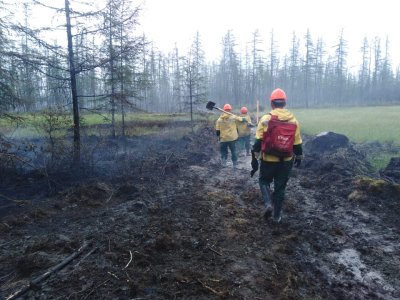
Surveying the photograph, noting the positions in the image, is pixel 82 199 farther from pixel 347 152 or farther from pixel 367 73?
pixel 367 73

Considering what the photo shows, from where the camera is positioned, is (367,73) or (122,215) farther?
(367,73)

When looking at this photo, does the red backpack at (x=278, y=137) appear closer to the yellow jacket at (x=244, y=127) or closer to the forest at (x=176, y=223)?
the forest at (x=176, y=223)

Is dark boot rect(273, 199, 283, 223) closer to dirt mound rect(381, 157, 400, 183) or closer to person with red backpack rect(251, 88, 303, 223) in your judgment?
person with red backpack rect(251, 88, 303, 223)

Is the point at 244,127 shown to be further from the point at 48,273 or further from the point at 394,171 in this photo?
the point at 48,273

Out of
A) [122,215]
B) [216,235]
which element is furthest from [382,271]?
[122,215]

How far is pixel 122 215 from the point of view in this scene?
6.65m

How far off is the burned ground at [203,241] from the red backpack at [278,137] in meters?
1.46

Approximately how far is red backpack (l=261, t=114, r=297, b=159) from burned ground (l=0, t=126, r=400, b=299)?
1458mm

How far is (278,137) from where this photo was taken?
5.98 meters

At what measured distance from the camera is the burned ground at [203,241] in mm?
3969

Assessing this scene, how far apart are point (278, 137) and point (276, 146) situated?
0.17 m

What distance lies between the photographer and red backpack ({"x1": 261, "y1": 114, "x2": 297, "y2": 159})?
5.93 metres

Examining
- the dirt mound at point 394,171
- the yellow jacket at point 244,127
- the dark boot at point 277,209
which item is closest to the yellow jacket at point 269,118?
the dark boot at point 277,209

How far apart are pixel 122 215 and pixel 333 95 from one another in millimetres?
80567
